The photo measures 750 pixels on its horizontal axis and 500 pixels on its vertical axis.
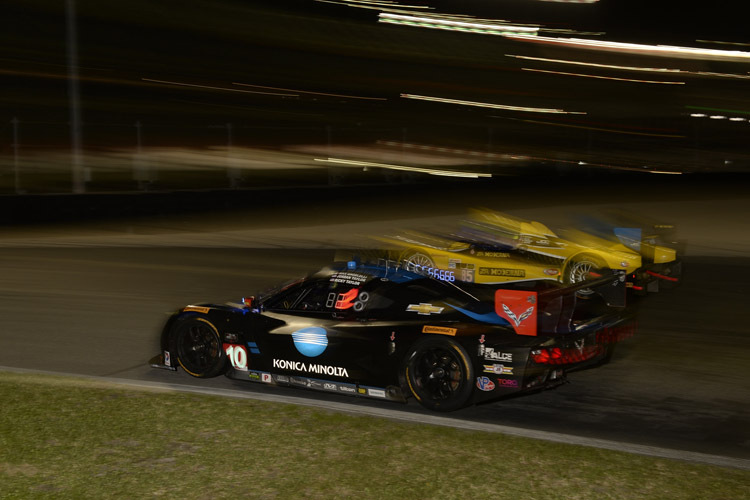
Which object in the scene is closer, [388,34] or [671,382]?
[671,382]

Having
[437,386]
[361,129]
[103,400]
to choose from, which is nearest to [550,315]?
[437,386]

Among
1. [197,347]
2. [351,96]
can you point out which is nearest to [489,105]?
[351,96]

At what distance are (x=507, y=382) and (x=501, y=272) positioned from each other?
15.9ft

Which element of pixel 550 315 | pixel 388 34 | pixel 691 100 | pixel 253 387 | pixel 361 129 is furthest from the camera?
pixel 388 34

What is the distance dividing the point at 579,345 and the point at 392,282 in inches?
62.3

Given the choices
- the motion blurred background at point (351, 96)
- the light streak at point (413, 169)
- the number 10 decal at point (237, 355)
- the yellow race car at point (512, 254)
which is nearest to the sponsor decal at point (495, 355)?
the number 10 decal at point (237, 355)

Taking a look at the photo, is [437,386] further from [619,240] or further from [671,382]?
[619,240]

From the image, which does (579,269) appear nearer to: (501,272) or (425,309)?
(501,272)

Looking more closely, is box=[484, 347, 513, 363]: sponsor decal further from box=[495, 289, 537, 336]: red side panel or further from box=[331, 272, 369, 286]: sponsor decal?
box=[331, 272, 369, 286]: sponsor decal

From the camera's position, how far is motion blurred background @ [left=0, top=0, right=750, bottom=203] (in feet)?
91.8

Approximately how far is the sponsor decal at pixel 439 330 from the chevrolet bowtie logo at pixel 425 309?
0.66 feet

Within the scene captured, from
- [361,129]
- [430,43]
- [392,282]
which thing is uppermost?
[430,43]

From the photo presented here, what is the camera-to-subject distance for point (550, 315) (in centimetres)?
676

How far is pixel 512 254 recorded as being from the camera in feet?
37.1
